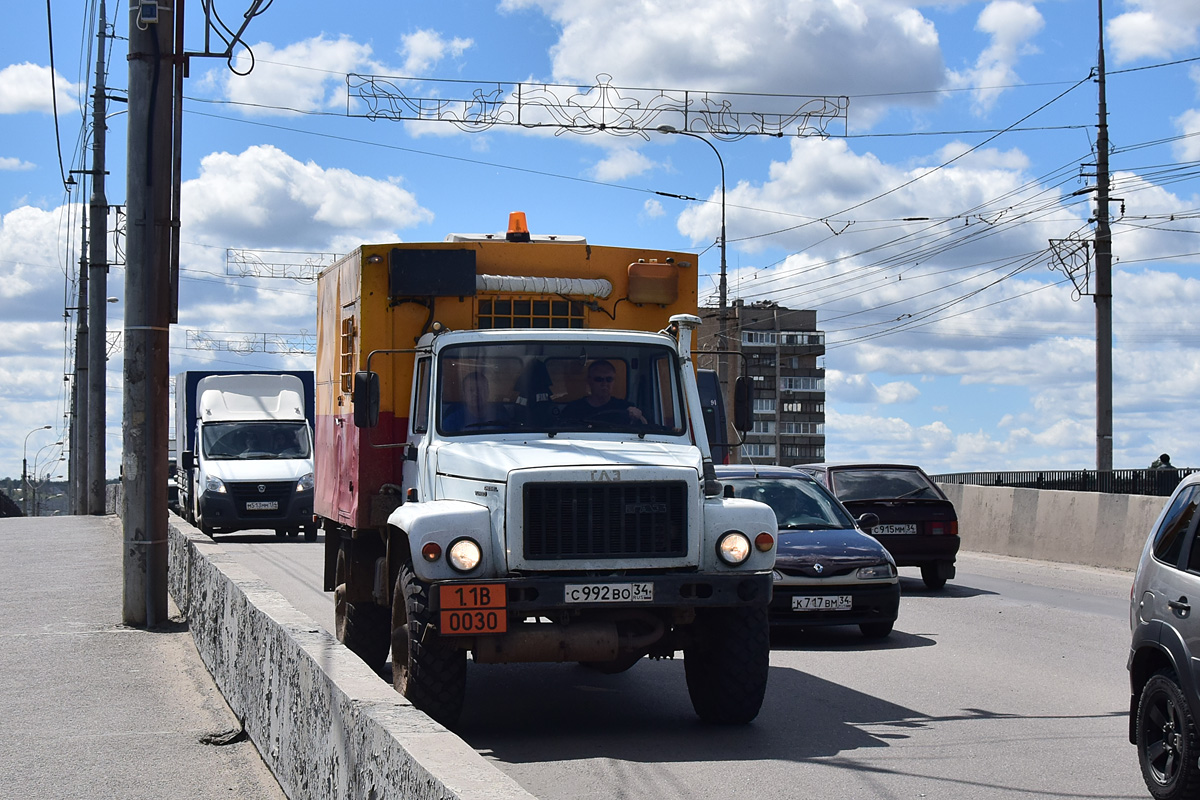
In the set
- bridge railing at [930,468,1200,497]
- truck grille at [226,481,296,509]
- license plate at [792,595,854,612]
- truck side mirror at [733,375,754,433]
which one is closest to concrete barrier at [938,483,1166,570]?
bridge railing at [930,468,1200,497]

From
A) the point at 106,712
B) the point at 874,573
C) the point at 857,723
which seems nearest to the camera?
the point at 857,723

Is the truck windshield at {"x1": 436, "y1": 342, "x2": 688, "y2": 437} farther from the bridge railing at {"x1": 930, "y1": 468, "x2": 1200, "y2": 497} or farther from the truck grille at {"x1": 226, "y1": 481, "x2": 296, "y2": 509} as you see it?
the truck grille at {"x1": 226, "y1": 481, "x2": 296, "y2": 509}

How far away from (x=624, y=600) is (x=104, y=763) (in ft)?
9.37

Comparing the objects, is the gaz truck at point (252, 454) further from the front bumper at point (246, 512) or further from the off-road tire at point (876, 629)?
the off-road tire at point (876, 629)

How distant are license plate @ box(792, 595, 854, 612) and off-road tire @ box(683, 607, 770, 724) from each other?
375cm

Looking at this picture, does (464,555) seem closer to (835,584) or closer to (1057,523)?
(835,584)

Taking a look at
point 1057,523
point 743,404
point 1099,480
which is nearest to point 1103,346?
point 1099,480

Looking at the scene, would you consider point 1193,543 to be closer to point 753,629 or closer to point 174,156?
point 753,629

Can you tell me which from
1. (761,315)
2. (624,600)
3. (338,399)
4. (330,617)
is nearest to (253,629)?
(624,600)

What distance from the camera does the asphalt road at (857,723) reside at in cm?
687

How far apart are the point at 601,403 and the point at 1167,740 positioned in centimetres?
381

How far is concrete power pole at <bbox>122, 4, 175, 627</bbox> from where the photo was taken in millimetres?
12828

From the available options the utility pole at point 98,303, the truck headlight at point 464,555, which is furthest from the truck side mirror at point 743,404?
the utility pole at point 98,303

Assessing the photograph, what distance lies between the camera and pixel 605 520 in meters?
7.78
